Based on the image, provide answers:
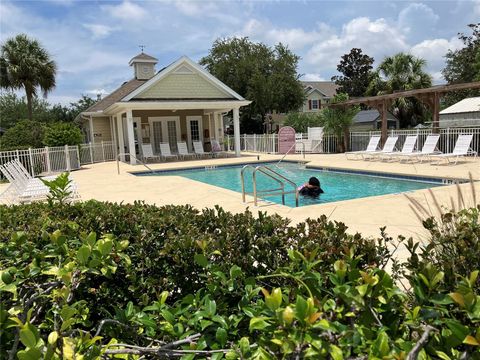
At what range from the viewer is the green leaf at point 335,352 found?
56.3 inches

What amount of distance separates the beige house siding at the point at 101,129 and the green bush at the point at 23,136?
6.23 meters

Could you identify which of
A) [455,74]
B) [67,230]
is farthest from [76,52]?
[455,74]

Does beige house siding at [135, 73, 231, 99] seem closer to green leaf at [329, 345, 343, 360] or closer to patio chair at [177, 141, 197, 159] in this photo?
patio chair at [177, 141, 197, 159]

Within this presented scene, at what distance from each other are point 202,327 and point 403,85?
40.4m

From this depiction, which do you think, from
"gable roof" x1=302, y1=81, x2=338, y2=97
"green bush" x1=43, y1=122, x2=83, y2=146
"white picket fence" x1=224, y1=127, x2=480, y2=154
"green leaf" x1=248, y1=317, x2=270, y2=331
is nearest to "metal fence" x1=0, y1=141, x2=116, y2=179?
"green bush" x1=43, y1=122, x2=83, y2=146

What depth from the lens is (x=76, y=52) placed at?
17.9 feet

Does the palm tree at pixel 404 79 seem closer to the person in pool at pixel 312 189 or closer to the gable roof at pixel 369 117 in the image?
the gable roof at pixel 369 117

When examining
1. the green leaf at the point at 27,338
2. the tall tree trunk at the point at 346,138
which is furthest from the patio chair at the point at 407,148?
the green leaf at the point at 27,338

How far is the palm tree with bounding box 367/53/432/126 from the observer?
3741 cm

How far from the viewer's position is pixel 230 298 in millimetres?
2180

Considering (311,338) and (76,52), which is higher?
(76,52)

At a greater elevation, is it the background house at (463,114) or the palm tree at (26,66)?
the palm tree at (26,66)

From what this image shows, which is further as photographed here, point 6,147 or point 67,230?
point 6,147

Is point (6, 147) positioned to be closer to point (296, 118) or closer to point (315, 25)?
point (315, 25)
